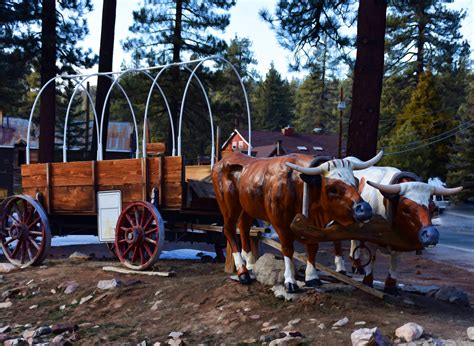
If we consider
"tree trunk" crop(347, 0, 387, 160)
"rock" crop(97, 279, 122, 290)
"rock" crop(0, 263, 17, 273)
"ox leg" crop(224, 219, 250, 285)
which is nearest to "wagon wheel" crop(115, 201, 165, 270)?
"rock" crop(97, 279, 122, 290)

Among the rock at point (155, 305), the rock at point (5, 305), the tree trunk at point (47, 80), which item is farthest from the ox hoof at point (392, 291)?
the tree trunk at point (47, 80)

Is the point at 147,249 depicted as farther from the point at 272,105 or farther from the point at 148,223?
the point at 272,105

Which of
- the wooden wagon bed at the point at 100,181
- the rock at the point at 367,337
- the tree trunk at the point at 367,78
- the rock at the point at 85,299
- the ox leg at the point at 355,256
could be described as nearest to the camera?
the rock at the point at 367,337

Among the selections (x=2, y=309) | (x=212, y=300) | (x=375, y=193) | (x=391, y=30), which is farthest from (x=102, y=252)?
(x=391, y=30)

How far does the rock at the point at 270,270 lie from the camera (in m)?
6.57

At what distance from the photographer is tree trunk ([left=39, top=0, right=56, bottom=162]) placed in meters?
16.4

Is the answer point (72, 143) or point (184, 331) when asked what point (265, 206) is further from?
point (72, 143)

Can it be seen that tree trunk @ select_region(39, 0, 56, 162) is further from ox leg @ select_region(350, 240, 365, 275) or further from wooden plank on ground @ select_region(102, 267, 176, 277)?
ox leg @ select_region(350, 240, 365, 275)

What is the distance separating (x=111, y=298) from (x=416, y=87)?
36418 millimetres

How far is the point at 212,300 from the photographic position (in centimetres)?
643

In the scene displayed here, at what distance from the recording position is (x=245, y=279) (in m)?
6.68

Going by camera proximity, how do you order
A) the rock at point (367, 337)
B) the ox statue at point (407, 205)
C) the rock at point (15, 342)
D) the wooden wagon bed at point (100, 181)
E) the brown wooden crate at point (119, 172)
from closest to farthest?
the rock at point (367, 337), the ox statue at point (407, 205), the rock at point (15, 342), the wooden wagon bed at point (100, 181), the brown wooden crate at point (119, 172)

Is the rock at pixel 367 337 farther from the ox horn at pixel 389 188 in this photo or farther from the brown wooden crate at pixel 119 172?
the brown wooden crate at pixel 119 172

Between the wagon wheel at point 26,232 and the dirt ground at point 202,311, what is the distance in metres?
1.24
